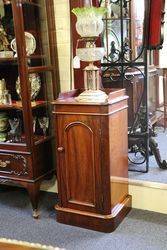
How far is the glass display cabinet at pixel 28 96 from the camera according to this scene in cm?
253

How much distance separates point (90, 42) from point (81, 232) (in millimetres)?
1346

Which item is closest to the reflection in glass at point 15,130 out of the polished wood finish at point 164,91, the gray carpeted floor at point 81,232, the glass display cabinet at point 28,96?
the glass display cabinet at point 28,96

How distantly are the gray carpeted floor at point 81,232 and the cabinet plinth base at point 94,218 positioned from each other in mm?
37

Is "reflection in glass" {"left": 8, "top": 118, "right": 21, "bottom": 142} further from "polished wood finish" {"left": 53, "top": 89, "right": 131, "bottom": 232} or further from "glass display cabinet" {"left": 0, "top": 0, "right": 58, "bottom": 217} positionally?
"polished wood finish" {"left": 53, "top": 89, "right": 131, "bottom": 232}

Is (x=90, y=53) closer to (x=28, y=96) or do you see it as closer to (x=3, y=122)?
(x=28, y=96)

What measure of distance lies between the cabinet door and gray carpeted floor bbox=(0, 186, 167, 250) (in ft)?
0.66

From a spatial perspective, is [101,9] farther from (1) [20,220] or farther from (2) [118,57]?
(1) [20,220]

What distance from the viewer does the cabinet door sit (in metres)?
2.30

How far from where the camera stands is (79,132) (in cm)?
234

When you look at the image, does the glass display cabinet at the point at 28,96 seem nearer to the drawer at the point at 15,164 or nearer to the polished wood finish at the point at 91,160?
the drawer at the point at 15,164

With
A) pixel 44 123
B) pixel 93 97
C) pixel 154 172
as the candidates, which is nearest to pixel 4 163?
pixel 44 123

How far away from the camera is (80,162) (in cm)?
238

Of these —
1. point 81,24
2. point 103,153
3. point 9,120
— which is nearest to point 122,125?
point 103,153

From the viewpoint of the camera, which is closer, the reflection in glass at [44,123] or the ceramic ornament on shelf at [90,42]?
the ceramic ornament on shelf at [90,42]
